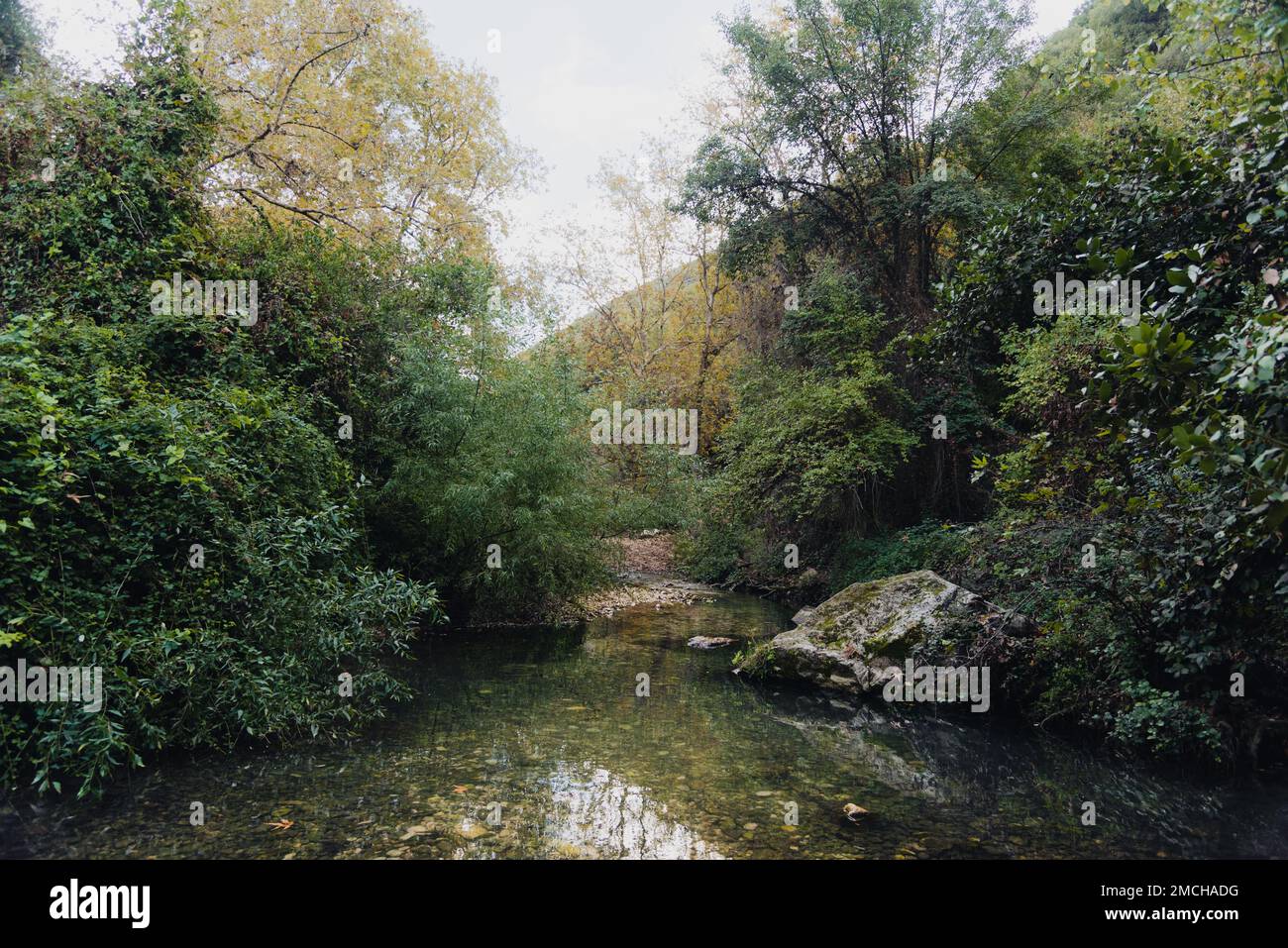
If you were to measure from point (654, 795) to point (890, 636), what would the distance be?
4721mm

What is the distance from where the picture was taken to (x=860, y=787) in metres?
6.02

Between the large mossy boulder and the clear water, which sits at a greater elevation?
the large mossy boulder

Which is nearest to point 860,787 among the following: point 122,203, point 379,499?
point 379,499

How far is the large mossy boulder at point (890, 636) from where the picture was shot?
8125 millimetres

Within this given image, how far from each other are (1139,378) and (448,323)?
1107cm

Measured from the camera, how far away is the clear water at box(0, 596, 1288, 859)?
4.69m
